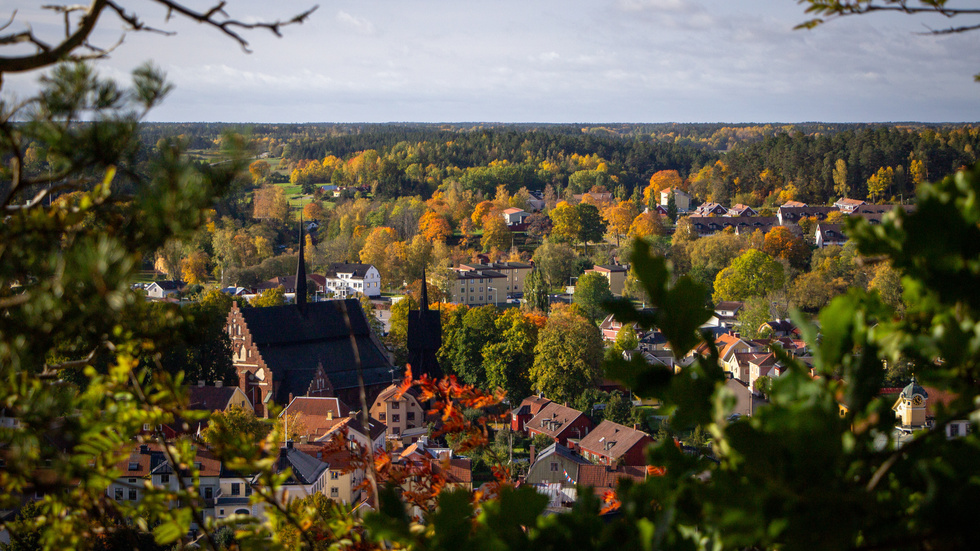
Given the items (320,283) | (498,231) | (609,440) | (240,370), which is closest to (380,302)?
(320,283)

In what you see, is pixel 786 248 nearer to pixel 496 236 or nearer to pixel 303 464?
pixel 496 236

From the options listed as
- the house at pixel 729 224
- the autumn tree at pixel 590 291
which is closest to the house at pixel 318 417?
the autumn tree at pixel 590 291

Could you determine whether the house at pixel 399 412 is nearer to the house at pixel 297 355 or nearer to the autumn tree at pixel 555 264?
the house at pixel 297 355

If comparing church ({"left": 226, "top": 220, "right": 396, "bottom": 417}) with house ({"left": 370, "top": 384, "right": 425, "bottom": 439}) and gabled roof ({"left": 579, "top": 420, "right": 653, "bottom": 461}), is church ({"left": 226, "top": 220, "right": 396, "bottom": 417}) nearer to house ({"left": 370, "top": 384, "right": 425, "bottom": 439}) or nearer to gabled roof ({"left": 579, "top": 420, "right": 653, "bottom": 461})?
house ({"left": 370, "top": 384, "right": 425, "bottom": 439})

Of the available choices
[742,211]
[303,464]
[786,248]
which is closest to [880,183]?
[742,211]

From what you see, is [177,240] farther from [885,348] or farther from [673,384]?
[885,348]

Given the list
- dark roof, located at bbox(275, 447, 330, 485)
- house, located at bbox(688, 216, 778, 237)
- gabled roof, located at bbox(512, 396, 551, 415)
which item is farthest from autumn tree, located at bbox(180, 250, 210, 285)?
dark roof, located at bbox(275, 447, 330, 485)

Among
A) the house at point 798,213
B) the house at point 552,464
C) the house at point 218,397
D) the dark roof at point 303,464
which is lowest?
the house at point 218,397
